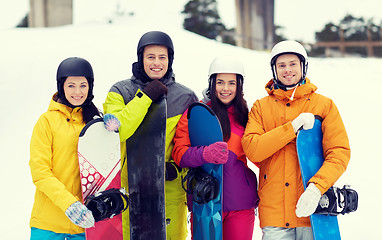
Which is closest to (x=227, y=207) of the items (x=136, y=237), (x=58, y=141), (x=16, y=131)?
(x=136, y=237)

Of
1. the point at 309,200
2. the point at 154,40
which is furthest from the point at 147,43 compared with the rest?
the point at 309,200

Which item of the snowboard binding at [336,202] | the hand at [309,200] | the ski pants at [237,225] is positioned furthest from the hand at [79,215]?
the snowboard binding at [336,202]

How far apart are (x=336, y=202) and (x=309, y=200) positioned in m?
0.22

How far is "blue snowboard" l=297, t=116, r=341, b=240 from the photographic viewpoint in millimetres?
2562

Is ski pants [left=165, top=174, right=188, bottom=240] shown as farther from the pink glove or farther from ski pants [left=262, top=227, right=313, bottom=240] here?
ski pants [left=262, top=227, right=313, bottom=240]

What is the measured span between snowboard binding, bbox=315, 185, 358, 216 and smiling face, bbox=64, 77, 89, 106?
1.76 m

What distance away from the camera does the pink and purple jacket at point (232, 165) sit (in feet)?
9.12

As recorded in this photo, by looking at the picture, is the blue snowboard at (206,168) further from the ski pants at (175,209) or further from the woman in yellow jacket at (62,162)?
the woman in yellow jacket at (62,162)

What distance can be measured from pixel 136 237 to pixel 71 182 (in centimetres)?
63

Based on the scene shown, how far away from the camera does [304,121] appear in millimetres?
2541

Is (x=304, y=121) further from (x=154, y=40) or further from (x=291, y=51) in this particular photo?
(x=154, y=40)

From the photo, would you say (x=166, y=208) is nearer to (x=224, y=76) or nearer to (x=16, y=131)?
(x=224, y=76)

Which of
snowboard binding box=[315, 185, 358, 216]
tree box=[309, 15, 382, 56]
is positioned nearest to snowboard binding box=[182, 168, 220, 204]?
snowboard binding box=[315, 185, 358, 216]

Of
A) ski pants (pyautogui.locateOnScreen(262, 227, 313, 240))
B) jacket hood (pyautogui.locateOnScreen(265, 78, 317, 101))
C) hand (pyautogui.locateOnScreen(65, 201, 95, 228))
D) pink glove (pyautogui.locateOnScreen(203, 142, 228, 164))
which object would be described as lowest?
ski pants (pyautogui.locateOnScreen(262, 227, 313, 240))
